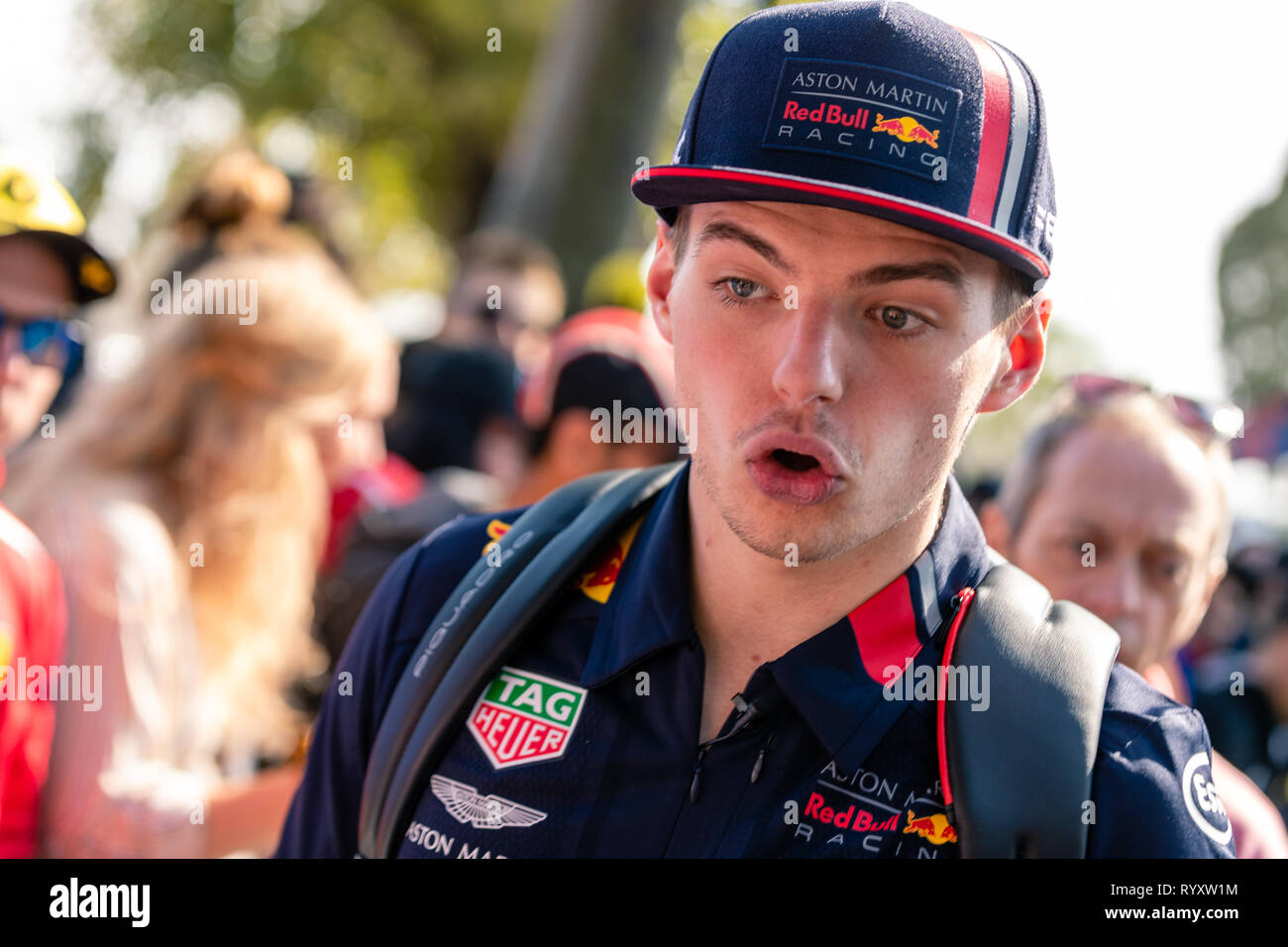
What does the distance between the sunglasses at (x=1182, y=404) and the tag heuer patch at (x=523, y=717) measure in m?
1.80

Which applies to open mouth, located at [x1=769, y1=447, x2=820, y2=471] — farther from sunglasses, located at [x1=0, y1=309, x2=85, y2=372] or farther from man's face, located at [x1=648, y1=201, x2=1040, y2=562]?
sunglasses, located at [x1=0, y1=309, x2=85, y2=372]

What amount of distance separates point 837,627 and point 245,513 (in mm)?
1908

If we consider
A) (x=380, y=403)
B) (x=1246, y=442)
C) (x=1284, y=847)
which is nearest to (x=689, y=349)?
(x=1284, y=847)

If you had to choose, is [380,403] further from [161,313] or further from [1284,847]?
[1284,847]

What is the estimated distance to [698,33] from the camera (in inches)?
511

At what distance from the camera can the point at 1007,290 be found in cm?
182

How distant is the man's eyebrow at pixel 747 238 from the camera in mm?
1746

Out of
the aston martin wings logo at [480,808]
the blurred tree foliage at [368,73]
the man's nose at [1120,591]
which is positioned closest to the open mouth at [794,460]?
the aston martin wings logo at [480,808]

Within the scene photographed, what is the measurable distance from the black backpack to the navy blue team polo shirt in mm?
36

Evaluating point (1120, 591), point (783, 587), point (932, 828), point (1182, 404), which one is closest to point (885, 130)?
point (783, 587)

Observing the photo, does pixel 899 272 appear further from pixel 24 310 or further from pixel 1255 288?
pixel 1255 288

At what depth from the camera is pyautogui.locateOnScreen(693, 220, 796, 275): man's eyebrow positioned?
1.75 m

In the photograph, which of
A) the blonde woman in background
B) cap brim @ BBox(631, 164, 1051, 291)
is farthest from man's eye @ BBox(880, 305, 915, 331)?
the blonde woman in background

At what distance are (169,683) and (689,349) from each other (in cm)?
175
